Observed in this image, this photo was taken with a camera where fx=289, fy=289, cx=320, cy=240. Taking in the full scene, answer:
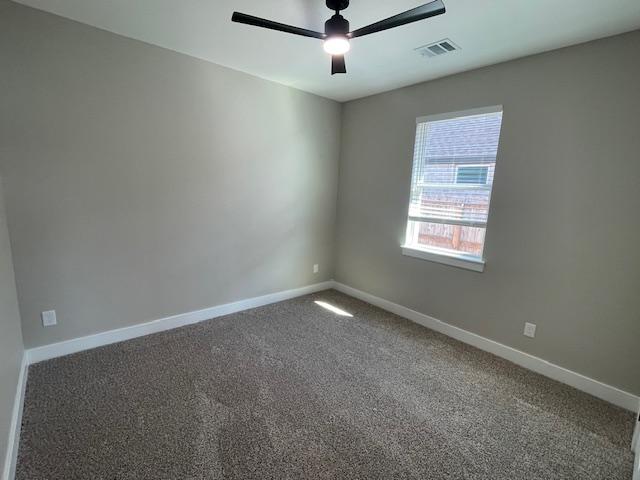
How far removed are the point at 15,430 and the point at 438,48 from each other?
3770 millimetres

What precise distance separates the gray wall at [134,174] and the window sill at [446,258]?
1555 millimetres

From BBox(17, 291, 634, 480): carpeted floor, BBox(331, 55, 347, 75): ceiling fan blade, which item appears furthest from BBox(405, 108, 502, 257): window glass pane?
BBox(331, 55, 347, 75): ceiling fan blade

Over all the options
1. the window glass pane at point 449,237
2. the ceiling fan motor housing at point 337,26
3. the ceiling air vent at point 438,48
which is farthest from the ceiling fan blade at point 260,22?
the window glass pane at point 449,237

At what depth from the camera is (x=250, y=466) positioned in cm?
152

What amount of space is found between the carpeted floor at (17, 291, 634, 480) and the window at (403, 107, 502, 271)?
1014mm

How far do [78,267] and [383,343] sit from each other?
2770 mm

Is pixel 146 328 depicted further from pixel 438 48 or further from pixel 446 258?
pixel 438 48

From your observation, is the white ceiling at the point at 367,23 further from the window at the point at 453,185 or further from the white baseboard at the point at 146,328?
the white baseboard at the point at 146,328

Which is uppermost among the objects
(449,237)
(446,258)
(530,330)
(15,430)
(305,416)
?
(449,237)

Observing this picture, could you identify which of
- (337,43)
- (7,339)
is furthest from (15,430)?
(337,43)

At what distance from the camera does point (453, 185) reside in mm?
2938

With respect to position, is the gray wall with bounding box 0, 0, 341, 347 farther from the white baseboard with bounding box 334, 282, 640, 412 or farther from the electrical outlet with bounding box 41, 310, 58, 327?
the white baseboard with bounding box 334, 282, 640, 412

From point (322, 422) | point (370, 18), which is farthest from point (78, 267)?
point (370, 18)

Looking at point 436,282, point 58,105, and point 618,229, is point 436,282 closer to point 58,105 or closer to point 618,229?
point 618,229
